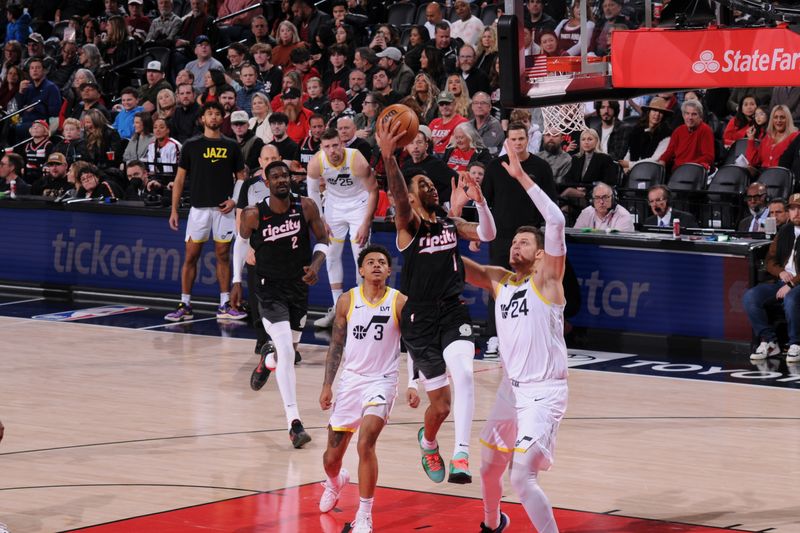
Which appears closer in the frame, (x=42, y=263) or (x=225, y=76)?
(x=42, y=263)

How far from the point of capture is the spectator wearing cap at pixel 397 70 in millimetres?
18953

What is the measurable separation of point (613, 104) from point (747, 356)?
404cm

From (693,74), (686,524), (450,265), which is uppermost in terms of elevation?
(693,74)

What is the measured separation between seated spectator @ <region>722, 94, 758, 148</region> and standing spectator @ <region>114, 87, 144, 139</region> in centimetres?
834

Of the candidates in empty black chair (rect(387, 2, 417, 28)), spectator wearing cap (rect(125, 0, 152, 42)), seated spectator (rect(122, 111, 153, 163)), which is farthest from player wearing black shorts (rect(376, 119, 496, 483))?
spectator wearing cap (rect(125, 0, 152, 42))

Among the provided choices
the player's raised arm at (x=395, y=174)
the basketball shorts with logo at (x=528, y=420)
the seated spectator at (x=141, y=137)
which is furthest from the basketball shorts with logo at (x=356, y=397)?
the seated spectator at (x=141, y=137)

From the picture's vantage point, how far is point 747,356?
1454 cm

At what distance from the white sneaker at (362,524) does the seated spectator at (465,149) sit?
8125 mm

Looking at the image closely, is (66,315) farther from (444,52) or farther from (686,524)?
(686,524)

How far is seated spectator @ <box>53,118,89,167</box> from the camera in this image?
19750 millimetres

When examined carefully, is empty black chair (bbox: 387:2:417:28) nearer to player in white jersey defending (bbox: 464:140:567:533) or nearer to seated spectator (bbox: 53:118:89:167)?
seated spectator (bbox: 53:118:89:167)

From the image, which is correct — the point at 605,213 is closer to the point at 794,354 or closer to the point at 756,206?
the point at 756,206

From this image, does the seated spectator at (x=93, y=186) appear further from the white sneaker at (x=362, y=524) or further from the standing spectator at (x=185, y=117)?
the white sneaker at (x=362, y=524)

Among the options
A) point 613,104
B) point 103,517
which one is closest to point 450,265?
point 103,517
